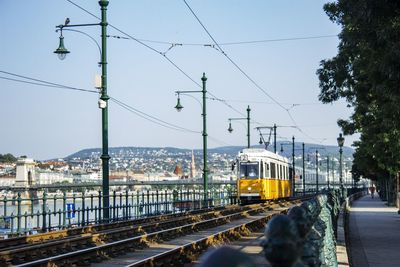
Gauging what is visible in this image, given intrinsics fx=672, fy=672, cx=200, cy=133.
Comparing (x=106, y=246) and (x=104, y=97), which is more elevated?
(x=104, y=97)

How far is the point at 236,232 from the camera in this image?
22016mm

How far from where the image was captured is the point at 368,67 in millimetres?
13484

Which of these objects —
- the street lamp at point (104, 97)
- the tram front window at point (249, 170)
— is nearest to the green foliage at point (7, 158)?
the tram front window at point (249, 170)

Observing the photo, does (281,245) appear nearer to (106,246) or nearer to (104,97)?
(106,246)

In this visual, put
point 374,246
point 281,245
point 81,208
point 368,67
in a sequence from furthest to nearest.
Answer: point 81,208 → point 374,246 → point 368,67 → point 281,245

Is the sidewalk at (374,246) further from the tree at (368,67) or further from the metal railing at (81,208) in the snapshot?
the metal railing at (81,208)

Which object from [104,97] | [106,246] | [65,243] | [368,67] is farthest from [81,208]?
[368,67]

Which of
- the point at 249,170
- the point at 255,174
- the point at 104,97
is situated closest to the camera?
the point at 104,97

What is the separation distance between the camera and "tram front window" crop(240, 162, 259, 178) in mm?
41844

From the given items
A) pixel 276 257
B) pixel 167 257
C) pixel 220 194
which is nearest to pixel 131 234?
pixel 167 257

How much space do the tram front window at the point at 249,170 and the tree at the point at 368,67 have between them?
14539 mm

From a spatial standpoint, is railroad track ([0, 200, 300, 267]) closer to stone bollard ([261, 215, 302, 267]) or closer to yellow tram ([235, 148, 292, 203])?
stone bollard ([261, 215, 302, 267])

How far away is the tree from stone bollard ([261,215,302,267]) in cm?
850

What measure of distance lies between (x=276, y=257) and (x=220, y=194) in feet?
161
